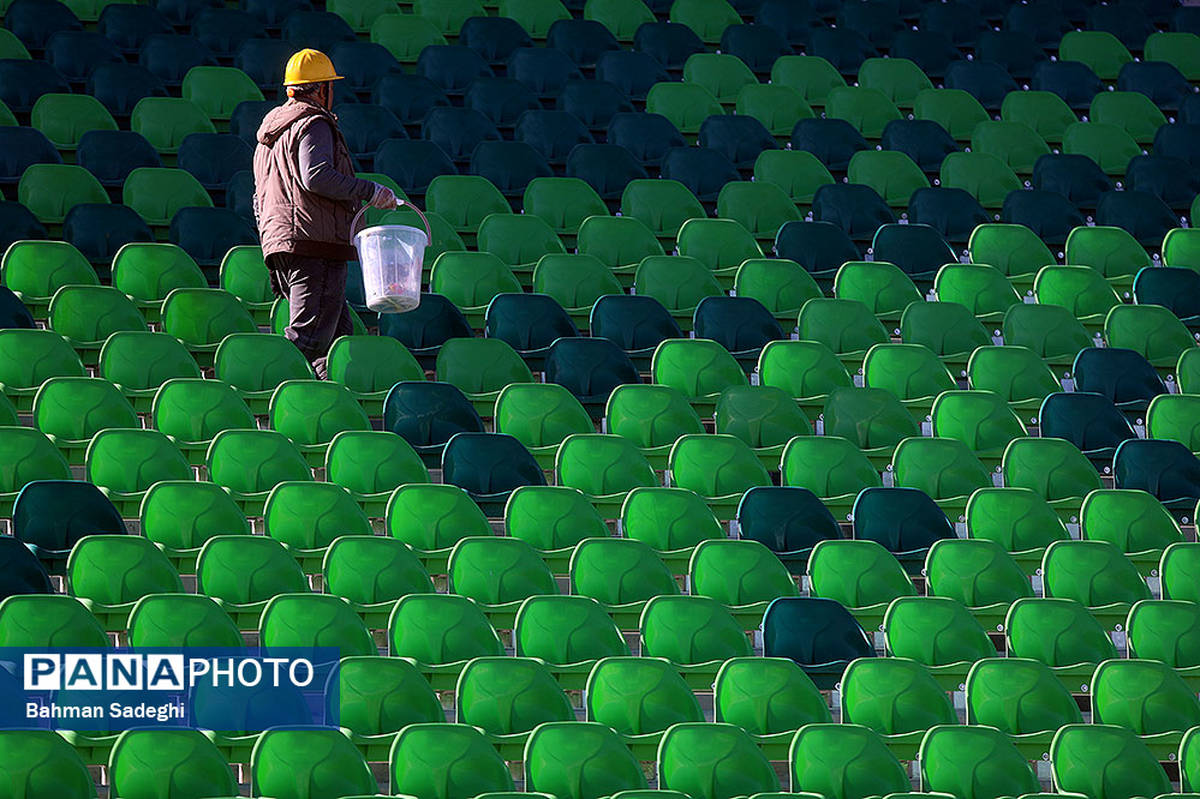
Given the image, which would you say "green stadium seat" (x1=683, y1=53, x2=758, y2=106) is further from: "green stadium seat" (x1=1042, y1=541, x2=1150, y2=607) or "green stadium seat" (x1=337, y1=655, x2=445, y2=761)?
"green stadium seat" (x1=337, y1=655, x2=445, y2=761)

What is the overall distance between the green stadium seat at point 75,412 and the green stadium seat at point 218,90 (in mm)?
2331

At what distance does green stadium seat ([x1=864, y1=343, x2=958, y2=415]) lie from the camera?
285 inches

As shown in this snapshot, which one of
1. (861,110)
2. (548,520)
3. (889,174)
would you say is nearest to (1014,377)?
(889,174)

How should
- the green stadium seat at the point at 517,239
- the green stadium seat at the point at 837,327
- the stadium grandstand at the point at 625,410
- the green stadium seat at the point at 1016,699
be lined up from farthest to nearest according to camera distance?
1. the green stadium seat at the point at 517,239
2. the green stadium seat at the point at 837,327
3. the green stadium seat at the point at 1016,699
4. the stadium grandstand at the point at 625,410

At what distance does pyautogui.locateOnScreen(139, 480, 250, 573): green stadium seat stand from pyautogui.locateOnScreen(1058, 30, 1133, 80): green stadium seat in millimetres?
5571

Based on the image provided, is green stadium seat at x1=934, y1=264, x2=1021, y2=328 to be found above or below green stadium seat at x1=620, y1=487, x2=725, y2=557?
above

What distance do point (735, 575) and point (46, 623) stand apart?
6.65ft

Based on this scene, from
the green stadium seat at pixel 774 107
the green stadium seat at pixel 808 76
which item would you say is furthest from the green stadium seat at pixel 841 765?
the green stadium seat at pixel 808 76

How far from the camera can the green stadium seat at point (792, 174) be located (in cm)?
850

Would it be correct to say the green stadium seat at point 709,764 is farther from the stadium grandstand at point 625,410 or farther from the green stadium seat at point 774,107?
the green stadium seat at point 774,107

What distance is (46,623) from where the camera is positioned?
5.29 m

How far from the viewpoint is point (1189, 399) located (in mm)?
7262

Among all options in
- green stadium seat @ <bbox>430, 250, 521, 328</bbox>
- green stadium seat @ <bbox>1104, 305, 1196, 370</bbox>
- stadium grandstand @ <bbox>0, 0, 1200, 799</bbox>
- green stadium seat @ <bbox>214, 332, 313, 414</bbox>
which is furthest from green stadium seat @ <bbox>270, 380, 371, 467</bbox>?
green stadium seat @ <bbox>1104, 305, 1196, 370</bbox>

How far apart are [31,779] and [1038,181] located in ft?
17.8
